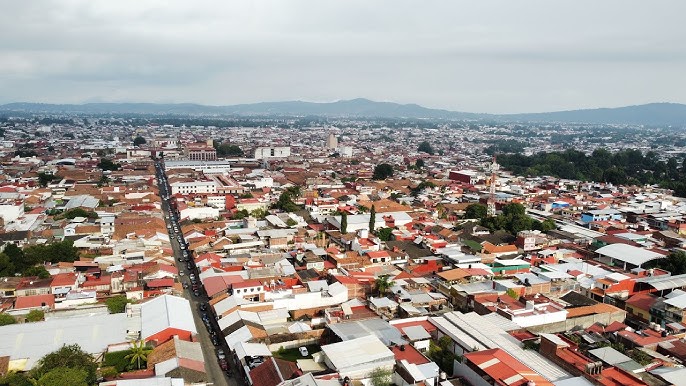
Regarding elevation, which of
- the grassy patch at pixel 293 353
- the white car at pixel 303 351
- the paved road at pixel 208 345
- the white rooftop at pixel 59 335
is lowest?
the paved road at pixel 208 345

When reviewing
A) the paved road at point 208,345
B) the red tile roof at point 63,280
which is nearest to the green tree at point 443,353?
the paved road at point 208,345

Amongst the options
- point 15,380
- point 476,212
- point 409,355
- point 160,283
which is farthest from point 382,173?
point 15,380

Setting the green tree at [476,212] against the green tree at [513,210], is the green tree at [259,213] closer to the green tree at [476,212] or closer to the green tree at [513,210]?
the green tree at [476,212]

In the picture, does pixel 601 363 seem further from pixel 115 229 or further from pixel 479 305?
pixel 115 229

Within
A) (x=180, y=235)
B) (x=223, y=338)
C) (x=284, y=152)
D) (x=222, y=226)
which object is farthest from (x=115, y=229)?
(x=284, y=152)

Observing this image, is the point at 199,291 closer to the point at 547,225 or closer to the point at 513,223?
the point at 513,223

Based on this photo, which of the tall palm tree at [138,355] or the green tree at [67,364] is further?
the tall palm tree at [138,355]

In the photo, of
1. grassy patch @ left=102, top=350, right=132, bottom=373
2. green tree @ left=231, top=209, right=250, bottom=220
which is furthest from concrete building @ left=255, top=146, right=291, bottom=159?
grassy patch @ left=102, top=350, right=132, bottom=373

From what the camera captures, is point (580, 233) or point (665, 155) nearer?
point (580, 233)
